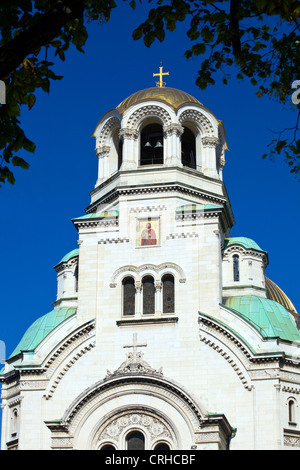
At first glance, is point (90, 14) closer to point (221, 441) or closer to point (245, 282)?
point (221, 441)

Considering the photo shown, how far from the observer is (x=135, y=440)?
2875cm

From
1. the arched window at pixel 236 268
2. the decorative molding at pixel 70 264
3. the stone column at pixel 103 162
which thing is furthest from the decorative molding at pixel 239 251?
the decorative molding at pixel 70 264

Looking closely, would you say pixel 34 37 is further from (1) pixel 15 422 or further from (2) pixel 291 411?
(1) pixel 15 422

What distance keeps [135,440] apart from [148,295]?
516 cm

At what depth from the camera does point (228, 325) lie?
30078 mm

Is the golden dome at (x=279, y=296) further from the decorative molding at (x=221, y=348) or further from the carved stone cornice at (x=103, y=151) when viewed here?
the decorative molding at (x=221, y=348)

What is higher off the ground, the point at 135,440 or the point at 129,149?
the point at 129,149

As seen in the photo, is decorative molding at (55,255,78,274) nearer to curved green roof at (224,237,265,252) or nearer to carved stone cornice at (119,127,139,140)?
carved stone cornice at (119,127,139,140)

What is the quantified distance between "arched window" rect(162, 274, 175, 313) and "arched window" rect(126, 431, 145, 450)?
446 centimetres

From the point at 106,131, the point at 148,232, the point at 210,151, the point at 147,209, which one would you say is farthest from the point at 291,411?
the point at 106,131

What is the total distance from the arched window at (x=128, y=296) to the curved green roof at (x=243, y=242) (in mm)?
5565
